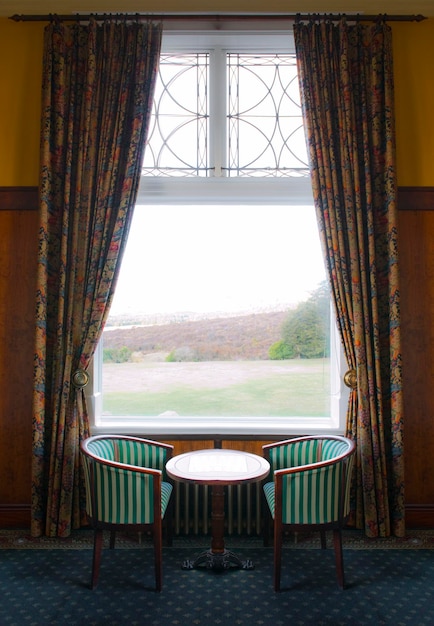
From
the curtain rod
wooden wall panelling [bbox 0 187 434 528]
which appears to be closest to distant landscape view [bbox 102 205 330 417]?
wooden wall panelling [bbox 0 187 434 528]

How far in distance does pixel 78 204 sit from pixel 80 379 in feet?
3.94

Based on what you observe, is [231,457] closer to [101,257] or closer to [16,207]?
[101,257]

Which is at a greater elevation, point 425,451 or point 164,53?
point 164,53

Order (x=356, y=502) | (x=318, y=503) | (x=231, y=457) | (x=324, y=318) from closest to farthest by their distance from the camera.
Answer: (x=318, y=503), (x=231, y=457), (x=356, y=502), (x=324, y=318)

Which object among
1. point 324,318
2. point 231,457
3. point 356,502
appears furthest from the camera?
point 324,318

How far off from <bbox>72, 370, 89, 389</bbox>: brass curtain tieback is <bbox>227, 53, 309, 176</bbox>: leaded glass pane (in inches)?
71.2

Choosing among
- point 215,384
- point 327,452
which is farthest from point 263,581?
point 215,384

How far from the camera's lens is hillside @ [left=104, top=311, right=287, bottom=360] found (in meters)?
3.78

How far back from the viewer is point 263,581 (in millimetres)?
2809

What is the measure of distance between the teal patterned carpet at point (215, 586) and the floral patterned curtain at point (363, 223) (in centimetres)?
39

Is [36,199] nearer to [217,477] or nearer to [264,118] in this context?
[264,118]

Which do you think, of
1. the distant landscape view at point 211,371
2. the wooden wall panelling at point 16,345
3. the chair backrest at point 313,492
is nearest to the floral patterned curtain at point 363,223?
the distant landscape view at point 211,371

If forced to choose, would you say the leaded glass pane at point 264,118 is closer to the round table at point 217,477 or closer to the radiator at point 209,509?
the round table at point 217,477

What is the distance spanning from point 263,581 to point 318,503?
545 millimetres
